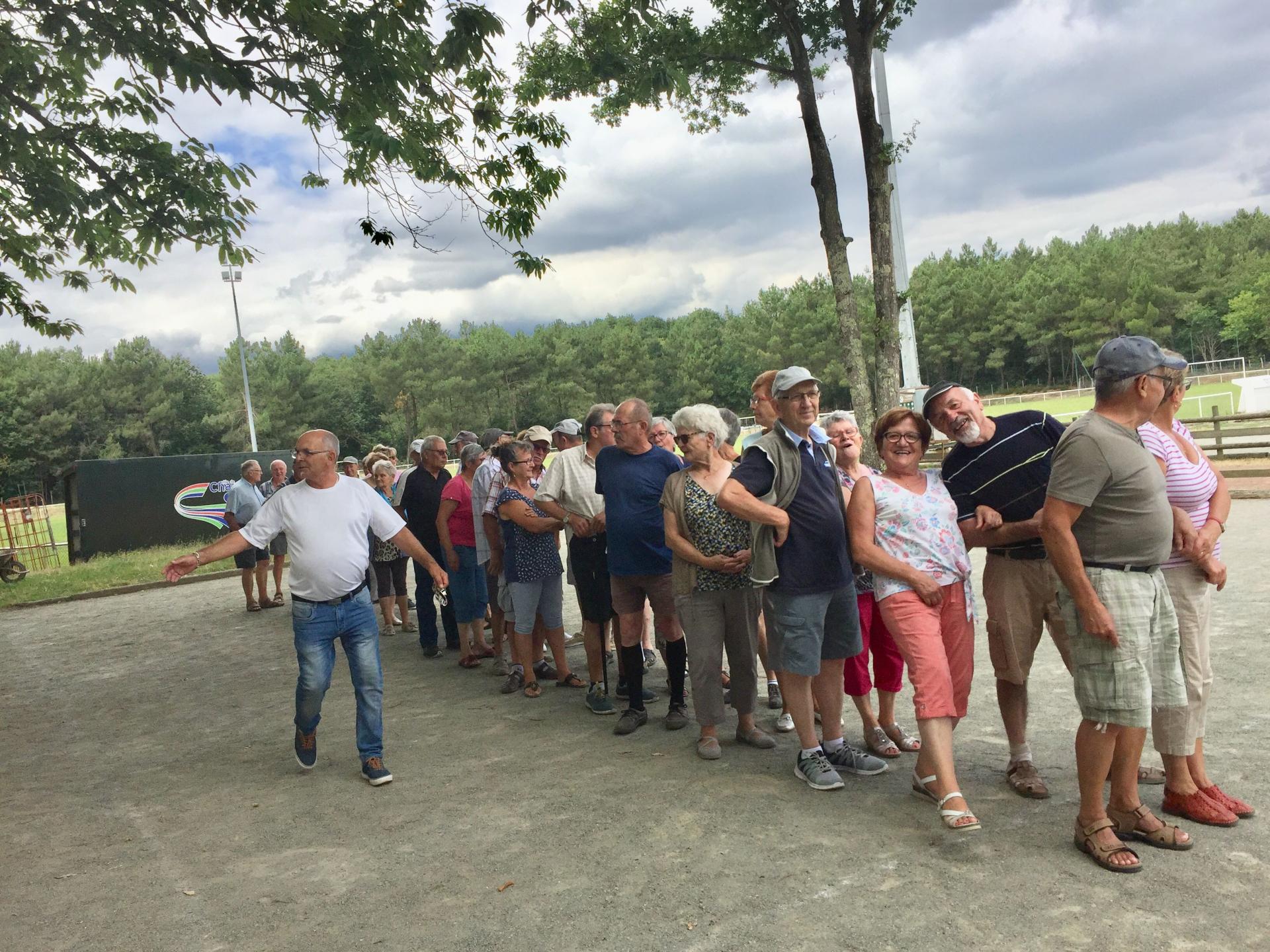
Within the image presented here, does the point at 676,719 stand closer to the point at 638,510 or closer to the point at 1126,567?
the point at 638,510

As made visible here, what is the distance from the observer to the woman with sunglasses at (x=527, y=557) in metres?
6.53

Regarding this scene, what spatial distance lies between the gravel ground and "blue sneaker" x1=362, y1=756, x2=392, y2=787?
81 mm

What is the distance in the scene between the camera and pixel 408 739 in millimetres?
6090

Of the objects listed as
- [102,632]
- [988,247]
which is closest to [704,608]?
[102,632]

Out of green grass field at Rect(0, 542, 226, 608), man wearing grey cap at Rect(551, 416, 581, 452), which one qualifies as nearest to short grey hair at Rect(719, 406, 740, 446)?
man wearing grey cap at Rect(551, 416, 581, 452)

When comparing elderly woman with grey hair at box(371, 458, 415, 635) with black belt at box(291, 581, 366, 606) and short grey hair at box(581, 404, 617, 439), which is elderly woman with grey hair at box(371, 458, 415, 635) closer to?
short grey hair at box(581, 404, 617, 439)

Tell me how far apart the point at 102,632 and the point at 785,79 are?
11652 mm

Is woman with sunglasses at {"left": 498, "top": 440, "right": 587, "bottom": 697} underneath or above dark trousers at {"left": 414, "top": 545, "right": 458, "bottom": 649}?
above

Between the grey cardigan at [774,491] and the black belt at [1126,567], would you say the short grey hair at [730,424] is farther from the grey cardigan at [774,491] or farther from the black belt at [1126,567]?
the black belt at [1126,567]

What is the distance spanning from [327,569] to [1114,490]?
3.87 metres

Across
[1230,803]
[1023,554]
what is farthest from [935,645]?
[1230,803]

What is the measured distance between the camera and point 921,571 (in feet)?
13.2

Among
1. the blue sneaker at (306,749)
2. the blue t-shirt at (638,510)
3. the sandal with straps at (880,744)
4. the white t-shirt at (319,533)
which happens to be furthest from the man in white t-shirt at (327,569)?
the sandal with straps at (880,744)

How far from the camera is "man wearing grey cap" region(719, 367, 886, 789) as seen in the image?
452cm
